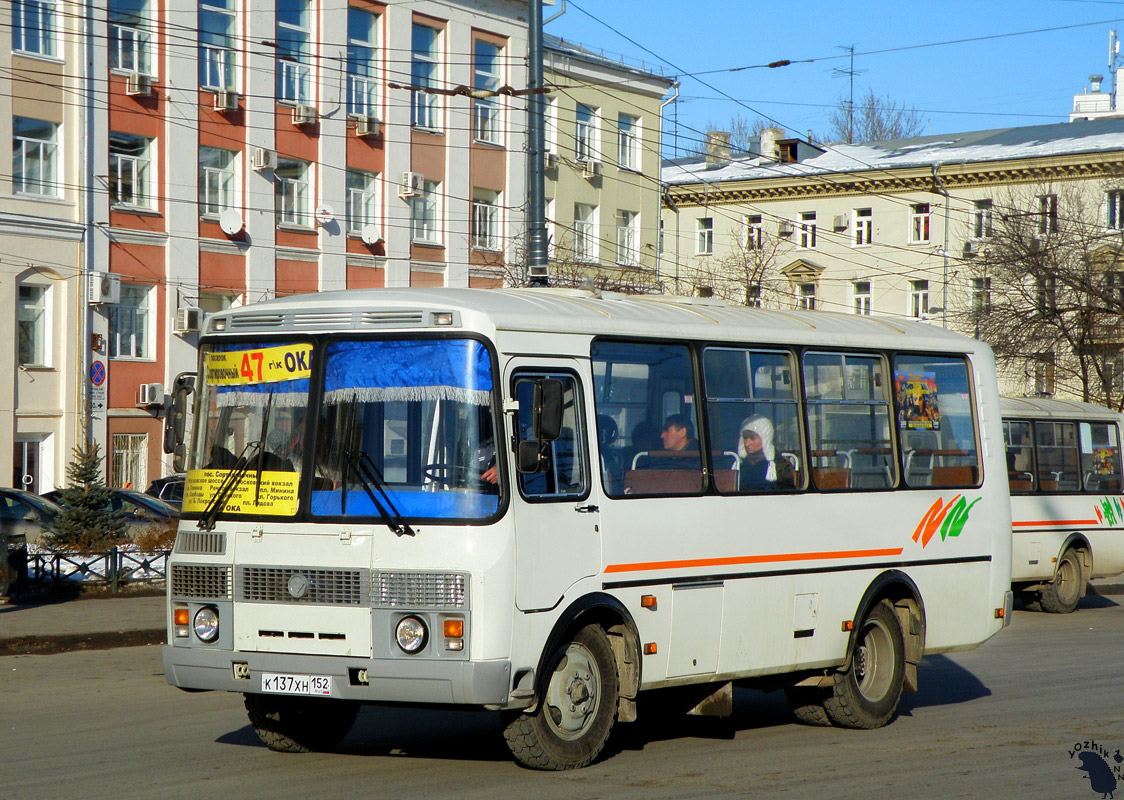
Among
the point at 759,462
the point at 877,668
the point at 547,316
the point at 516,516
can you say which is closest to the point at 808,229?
the point at 877,668

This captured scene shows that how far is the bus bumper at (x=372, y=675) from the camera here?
7516 millimetres

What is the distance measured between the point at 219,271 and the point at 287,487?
27.8 m

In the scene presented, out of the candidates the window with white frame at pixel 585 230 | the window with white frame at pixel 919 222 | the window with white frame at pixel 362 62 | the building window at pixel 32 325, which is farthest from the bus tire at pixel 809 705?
the window with white frame at pixel 919 222

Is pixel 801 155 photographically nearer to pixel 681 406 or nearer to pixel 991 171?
pixel 991 171

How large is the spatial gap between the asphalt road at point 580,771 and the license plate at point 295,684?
49cm

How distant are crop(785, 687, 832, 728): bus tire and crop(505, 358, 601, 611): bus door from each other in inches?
106

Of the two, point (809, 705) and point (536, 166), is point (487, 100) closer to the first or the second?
point (536, 166)

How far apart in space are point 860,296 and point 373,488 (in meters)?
56.3

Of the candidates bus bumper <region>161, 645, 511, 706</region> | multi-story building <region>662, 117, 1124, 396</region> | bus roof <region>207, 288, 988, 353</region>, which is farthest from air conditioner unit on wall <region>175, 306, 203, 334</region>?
bus bumper <region>161, 645, 511, 706</region>

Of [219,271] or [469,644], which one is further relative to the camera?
[219,271]

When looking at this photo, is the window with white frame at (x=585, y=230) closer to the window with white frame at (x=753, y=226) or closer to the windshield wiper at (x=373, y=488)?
the window with white frame at (x=753, y=226)

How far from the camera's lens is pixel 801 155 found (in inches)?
2562

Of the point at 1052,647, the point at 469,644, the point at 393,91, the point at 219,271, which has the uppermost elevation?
the point at 393,91

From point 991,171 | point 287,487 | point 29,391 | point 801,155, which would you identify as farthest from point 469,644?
point 801,155
